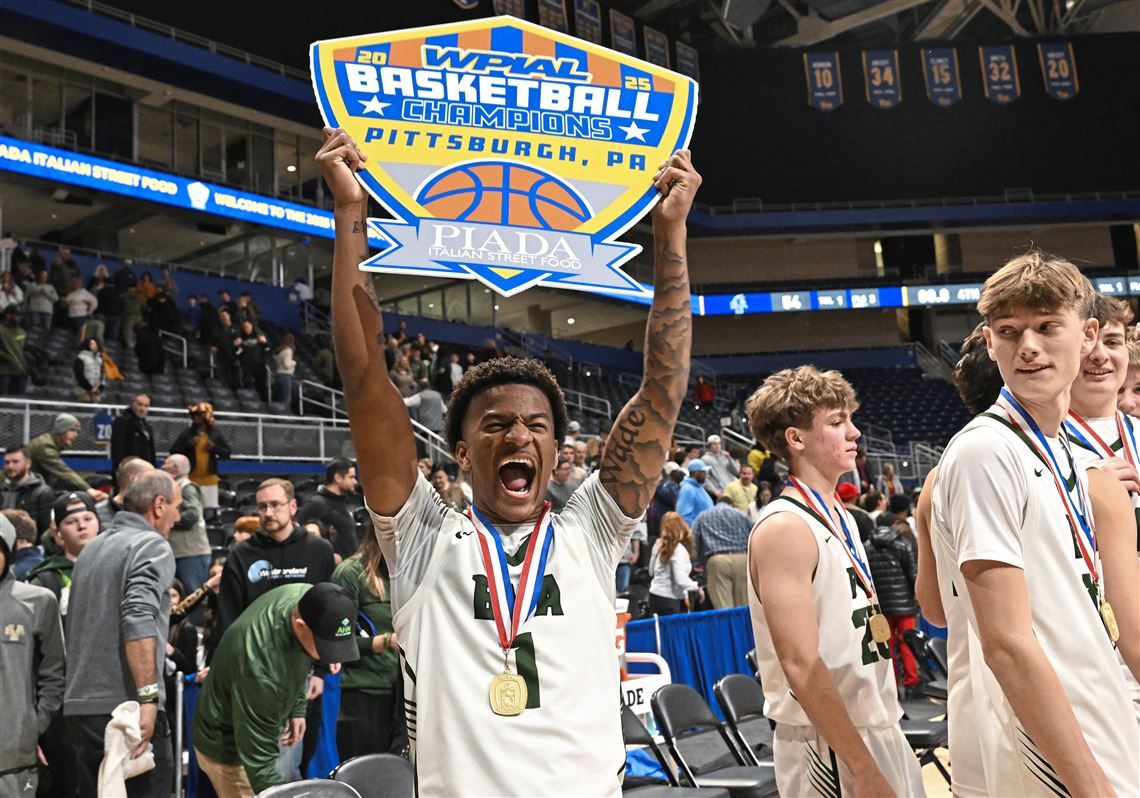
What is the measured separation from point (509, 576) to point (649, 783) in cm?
287

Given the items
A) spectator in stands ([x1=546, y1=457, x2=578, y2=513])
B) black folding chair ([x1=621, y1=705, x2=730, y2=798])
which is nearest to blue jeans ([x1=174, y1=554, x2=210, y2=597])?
spectator in stands ([x1=546, y1=457, x2=578, y2=513])

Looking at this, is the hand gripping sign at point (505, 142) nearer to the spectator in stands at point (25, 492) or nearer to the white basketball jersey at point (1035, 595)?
the white basketball jersey at point (1035, 595)

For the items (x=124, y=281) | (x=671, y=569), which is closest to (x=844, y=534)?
(x=671, y=569)

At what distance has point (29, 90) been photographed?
1752 centimetres

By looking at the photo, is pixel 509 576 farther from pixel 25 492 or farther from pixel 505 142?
pixel 25 492

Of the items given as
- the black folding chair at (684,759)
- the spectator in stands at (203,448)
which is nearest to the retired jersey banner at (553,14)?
the spectator in stands at (203,448)

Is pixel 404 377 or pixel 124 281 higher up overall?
pixel 124 281

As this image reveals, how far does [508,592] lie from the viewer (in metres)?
1.91

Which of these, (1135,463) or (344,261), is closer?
(344,261)

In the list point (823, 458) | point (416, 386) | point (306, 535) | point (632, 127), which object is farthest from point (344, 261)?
Answer: point (416, 386)

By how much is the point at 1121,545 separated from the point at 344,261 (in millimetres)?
1702

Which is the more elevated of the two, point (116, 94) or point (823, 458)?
point (116, 94)

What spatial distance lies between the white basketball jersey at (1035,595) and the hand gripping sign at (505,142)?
978 millimetres

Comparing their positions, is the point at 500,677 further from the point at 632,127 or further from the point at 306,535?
the point at 306,535
